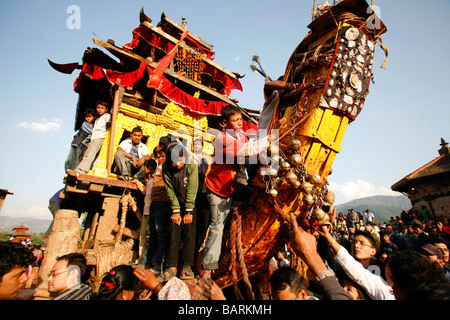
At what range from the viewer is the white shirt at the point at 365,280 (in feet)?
8.01

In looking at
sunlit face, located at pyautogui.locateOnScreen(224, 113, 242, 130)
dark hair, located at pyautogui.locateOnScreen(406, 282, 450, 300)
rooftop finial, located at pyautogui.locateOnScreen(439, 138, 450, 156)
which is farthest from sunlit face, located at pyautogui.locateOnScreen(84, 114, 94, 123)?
rooftop finial, located at pyautogui.locateOnScreen(439, 138, 450, 156)

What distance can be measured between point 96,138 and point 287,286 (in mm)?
7256

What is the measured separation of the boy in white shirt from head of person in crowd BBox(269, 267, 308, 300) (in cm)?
640

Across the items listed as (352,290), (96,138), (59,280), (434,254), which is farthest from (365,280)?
(96,138)

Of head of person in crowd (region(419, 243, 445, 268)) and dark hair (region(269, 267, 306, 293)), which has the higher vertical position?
head of person in crowd (region(419, 243, 445, 268))

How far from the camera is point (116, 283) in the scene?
2666 mm

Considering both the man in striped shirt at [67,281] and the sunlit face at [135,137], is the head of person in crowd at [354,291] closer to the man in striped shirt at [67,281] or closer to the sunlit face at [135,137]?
the man in striped shirt at [67,281]

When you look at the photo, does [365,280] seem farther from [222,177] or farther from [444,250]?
[444,250]

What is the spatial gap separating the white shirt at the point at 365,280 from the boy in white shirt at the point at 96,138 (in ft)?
22.6

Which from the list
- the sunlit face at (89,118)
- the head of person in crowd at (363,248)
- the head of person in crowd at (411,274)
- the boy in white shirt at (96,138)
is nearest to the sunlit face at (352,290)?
the head of person in crowd at (363,248)

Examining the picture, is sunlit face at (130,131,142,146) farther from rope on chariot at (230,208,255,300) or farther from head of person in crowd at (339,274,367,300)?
head of person in crowd at (339,274,367,300)

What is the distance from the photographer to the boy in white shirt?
6773mm

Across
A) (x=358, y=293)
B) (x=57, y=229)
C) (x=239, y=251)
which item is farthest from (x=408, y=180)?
(x=57, y=229)
